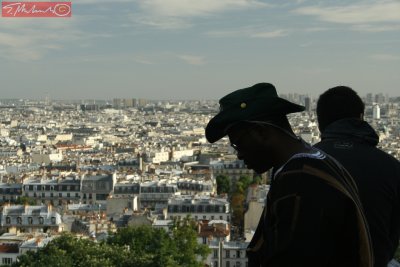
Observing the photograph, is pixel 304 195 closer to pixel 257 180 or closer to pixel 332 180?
pixel 332 180

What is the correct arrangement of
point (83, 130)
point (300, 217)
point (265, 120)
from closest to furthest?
point (300, 217) < point (265, 120) < point (83, 130)

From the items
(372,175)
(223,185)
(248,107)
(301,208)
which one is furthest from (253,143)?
(223,185)

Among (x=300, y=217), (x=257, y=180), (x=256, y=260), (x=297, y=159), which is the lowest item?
(x=257, y=180)

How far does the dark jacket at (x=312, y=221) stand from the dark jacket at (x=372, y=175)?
1.14 meters

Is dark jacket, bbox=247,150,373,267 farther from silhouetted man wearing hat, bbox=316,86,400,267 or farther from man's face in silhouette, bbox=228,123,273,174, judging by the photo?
silhouetted man wearing hat, bbox=316,86,400,267

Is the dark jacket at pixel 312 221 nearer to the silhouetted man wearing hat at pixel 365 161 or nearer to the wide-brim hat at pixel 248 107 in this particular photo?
the wide-brim hat at pixel 248 107

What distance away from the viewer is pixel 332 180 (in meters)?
2.66

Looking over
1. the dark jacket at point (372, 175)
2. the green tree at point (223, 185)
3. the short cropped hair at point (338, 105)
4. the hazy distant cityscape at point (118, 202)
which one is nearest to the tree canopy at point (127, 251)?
the hazy distant cityscape at point (118, 202)

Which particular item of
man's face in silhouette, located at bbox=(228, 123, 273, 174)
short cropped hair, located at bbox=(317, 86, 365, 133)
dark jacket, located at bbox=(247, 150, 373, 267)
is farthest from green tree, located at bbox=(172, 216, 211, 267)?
dark jacket, located at bbox=(247, 150, 373, 267)

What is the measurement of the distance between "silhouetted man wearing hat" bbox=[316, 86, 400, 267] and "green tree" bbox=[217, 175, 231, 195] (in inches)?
2038

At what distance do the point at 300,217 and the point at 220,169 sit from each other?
206 ft

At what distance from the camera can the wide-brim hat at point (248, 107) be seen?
2.96 metres

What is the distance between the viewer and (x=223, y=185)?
57.3 meters

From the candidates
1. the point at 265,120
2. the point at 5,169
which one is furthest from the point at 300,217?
the point at 5,169
